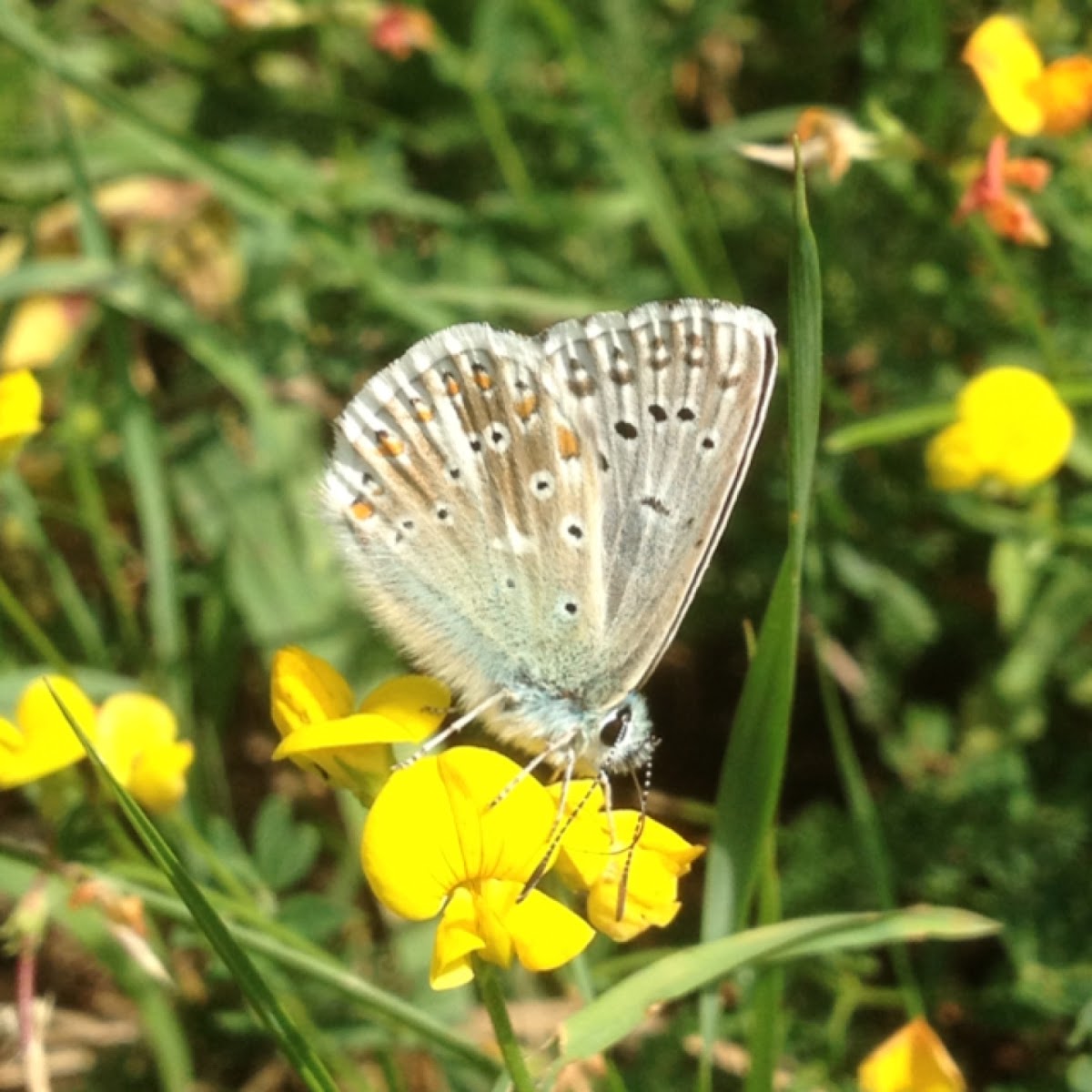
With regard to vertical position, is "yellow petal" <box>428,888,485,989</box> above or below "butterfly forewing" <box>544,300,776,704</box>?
below

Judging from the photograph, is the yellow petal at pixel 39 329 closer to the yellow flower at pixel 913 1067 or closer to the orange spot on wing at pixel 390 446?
the orange spot on wing at pixel 390 446

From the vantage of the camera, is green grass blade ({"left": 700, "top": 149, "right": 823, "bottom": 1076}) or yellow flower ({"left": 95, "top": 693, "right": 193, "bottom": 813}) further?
yellow flower ({"left": 95, "top": 693, "right": 193, "bottom": 813})

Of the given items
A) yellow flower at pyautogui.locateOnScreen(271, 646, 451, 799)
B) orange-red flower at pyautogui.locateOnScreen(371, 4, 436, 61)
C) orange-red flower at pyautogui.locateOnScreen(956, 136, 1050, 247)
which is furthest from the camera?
orange-red flower at pyautogui.locateOnScreen(371, 4, 436, 61)

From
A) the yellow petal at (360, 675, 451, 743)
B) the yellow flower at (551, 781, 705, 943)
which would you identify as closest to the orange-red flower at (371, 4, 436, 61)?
the yellow petal at (360, 675, 451, 743)

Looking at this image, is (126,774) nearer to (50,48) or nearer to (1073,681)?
(50,48)

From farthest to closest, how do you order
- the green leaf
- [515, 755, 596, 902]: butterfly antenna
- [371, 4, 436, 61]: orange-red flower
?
[371, 4, 436, 61]: orange-red flower → the green leaf → [515, 755, 596, 902]: butterfly antenna

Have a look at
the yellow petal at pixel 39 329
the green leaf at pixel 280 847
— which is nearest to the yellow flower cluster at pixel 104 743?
the green leaf at pixel 280 847

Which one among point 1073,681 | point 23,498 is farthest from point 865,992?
point 23,498

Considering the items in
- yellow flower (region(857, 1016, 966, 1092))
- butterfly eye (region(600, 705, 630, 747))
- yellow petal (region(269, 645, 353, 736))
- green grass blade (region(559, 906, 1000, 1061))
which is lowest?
yellow flower (region(857, 1016, 966, 1092))

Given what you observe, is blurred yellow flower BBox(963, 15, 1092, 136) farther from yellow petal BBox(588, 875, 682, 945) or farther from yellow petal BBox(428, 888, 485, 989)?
yellow petal BBox(428, 888, 485, 989)
